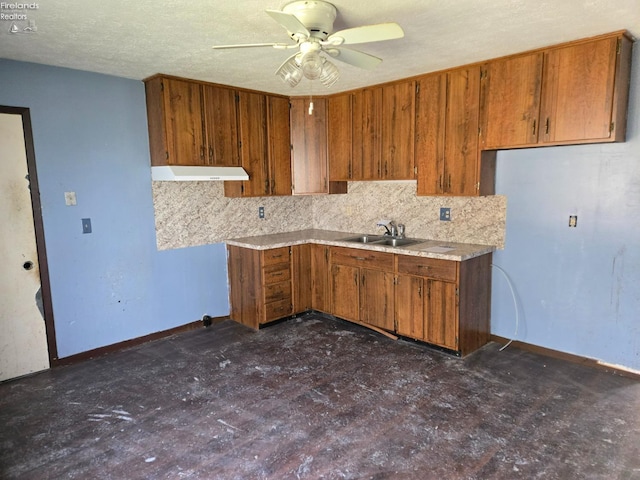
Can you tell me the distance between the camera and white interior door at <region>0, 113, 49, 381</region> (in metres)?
3.11

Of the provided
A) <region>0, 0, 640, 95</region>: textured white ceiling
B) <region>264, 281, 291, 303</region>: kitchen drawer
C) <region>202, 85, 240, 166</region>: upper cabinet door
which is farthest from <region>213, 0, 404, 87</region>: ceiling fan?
<region>264, 281, 291, 303</region>: kitchen drawer

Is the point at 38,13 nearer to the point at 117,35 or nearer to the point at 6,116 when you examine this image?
the point at 117,35

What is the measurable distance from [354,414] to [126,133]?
10.2ft

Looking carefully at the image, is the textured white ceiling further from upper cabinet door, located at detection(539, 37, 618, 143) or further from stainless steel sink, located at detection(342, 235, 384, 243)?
stainless steel sink, located at detection(342, 235, 384, 243)

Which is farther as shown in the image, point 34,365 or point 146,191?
point 146,191

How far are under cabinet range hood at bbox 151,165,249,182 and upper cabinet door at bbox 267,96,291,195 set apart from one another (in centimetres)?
57

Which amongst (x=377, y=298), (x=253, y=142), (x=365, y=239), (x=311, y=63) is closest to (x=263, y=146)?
(x=253, y=142)

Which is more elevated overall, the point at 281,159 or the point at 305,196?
the point at 281,159

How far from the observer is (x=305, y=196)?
5254mm

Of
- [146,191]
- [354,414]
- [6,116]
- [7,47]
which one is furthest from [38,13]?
[354,414]

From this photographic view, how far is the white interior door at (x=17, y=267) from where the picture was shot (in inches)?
123

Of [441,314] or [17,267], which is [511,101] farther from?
[17,267]

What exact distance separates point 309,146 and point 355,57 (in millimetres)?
2287
